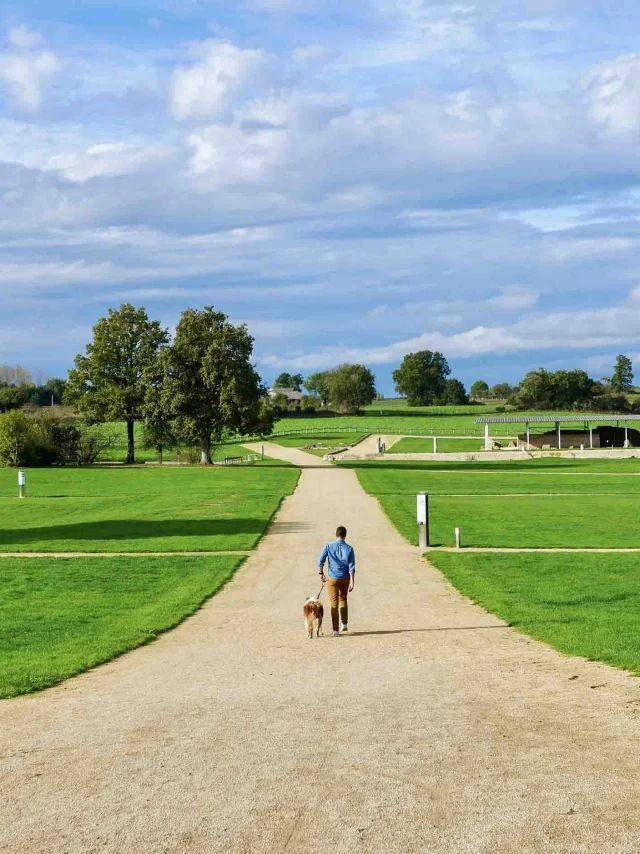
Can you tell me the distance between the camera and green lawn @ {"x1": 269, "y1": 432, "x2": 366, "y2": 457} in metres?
100

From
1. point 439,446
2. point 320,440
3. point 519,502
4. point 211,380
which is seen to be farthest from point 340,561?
point 320,440

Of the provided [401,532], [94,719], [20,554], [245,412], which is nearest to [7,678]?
[94,719]

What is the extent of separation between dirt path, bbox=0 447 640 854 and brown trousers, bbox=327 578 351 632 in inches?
16.2

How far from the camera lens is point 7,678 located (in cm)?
1175

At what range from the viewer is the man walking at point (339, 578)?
15141 millimetres

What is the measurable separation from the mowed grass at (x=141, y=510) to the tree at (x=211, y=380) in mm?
6352

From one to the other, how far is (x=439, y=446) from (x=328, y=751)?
95.2 metres

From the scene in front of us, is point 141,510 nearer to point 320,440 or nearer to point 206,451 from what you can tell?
point 206,451

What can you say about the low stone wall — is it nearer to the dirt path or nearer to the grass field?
the grass field

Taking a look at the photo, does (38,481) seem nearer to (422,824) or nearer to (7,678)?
(7,678)

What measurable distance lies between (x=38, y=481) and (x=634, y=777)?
5420 centimetres

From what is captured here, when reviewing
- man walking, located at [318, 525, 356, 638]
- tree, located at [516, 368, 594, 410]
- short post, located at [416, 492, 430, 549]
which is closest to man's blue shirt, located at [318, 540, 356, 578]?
man walking, located at [318, 525, 356, 638]

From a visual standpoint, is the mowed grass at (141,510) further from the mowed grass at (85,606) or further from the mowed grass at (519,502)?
the mowed grass at (519,502)

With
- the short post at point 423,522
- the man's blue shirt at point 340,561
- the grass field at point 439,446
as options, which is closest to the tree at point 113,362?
the grass field at point 439,446
